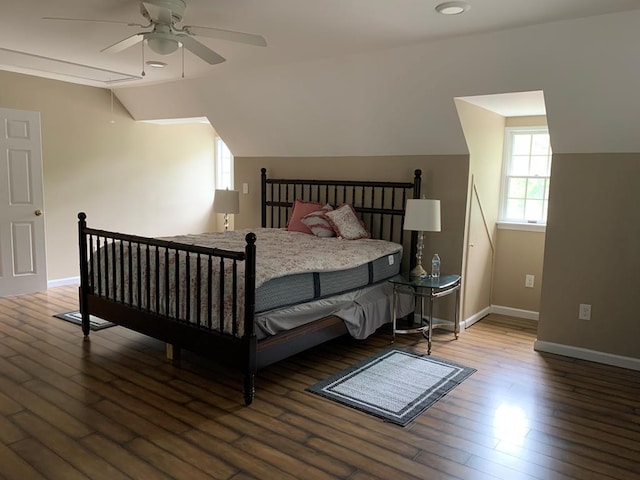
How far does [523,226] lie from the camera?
5.05 metres

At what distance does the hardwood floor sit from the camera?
95.7 inches

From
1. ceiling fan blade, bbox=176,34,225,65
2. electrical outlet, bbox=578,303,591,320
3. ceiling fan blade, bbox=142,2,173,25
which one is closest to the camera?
ceiling fan blade, bbox=142,2,173,25

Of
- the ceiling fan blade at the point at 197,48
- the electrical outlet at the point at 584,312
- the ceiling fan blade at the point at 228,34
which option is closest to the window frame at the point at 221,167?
the ceiling fan blade at the point at 197,48

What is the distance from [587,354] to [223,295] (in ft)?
9.60

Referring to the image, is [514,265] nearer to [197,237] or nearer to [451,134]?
[451,134]

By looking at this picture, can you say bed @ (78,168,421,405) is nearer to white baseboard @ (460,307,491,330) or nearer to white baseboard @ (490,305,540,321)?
white baseboard @ (460,307,491,330)

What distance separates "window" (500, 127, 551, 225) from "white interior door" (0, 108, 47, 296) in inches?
199

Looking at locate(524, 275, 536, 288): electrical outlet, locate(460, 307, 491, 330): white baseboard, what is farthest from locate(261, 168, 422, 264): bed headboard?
locate(524, 275, 536, 288): electrical outlet

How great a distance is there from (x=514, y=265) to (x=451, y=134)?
168cm

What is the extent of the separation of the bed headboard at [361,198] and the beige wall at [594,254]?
1.22 metres

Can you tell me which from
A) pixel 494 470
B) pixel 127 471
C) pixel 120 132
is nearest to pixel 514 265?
pixel 494 470

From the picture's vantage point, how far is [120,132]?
6449 mm

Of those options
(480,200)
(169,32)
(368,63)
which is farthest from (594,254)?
(169,32)

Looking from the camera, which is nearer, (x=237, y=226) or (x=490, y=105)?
(x=490, y=105)
